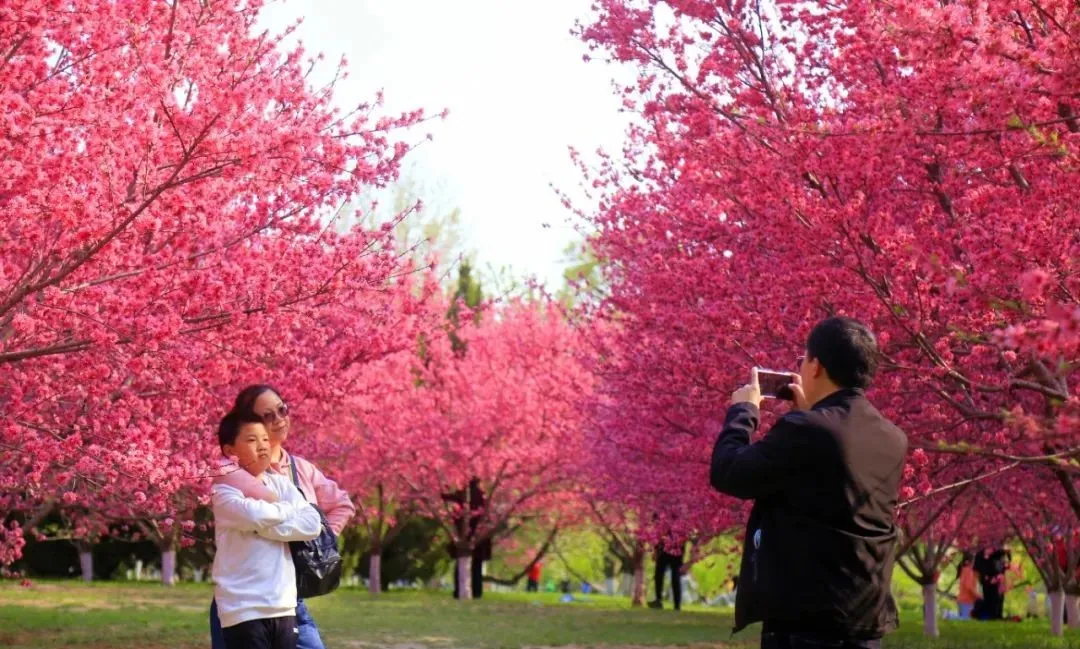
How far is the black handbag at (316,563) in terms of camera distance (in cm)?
581

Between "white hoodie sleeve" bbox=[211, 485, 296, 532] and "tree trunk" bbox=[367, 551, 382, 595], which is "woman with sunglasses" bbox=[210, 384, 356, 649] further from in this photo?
"tree trunk" bbox=[367, 551, 382, 595]

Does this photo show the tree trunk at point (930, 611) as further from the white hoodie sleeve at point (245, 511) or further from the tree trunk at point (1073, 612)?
the white hoodie sleeve at point (245, 511)

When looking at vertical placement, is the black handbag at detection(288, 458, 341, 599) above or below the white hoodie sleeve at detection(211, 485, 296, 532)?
below

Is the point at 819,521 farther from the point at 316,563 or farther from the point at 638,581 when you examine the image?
the point at 638,581

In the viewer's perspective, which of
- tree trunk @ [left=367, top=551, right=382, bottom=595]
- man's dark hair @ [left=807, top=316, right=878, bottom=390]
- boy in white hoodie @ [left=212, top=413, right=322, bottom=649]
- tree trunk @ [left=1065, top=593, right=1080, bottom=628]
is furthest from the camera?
tree trunk @ [left=367, top=551, right=382, bottom=595]

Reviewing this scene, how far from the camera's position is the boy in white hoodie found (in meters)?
5.59

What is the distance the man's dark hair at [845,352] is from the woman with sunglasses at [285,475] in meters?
2.31

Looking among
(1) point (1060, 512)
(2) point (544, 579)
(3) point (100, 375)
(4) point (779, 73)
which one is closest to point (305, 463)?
(3) point (100, 375)

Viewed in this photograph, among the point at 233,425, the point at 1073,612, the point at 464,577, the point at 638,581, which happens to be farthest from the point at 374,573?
the point at 233,425

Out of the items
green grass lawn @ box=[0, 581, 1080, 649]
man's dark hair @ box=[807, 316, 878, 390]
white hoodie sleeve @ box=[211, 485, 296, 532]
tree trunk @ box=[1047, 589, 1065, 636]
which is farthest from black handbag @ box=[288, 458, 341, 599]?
tree trunk @ box=[1047, 589, 1065, 636]

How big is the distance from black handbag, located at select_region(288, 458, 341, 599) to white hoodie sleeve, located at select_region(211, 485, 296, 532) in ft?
0.62

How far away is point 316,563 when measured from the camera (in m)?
5.84

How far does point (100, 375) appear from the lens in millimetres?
10117

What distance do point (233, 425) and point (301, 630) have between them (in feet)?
3.03
